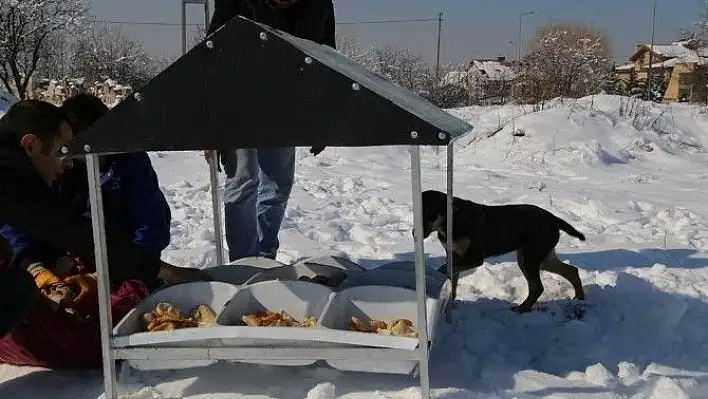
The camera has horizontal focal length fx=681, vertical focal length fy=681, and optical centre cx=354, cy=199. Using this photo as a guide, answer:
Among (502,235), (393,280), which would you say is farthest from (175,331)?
(502,235)

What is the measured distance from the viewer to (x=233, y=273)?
3.30 m

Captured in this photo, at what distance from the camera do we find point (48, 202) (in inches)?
106

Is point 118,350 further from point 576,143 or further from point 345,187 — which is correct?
point 576,143

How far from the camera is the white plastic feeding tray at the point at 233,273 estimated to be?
→ 3254 mm

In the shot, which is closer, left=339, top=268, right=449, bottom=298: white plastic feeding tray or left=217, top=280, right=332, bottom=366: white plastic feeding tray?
left=217, top=280, right=332, bottom=366: white plastic feeding tray

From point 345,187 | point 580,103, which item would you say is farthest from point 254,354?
point 580,103

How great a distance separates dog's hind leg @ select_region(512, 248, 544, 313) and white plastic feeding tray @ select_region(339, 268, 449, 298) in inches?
28.8

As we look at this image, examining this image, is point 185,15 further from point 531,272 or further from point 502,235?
point 531,272

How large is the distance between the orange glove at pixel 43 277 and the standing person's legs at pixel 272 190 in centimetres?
136

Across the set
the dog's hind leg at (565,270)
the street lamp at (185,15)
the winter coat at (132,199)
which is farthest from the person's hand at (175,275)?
the dog's hind leg at (565,270)

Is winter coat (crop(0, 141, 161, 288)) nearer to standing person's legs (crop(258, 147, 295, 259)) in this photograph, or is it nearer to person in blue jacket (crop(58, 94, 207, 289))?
person in blue jacket (crop(58, 94, 207, 289))

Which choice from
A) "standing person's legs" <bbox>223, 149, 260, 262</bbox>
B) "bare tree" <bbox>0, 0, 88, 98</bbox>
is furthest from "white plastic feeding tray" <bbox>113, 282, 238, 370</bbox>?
"bare tree" <bbox>0, 0, 88, 98</bbox>

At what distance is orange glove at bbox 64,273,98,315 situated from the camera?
9.56 feet

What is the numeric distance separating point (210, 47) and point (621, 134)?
1055 centimetres
